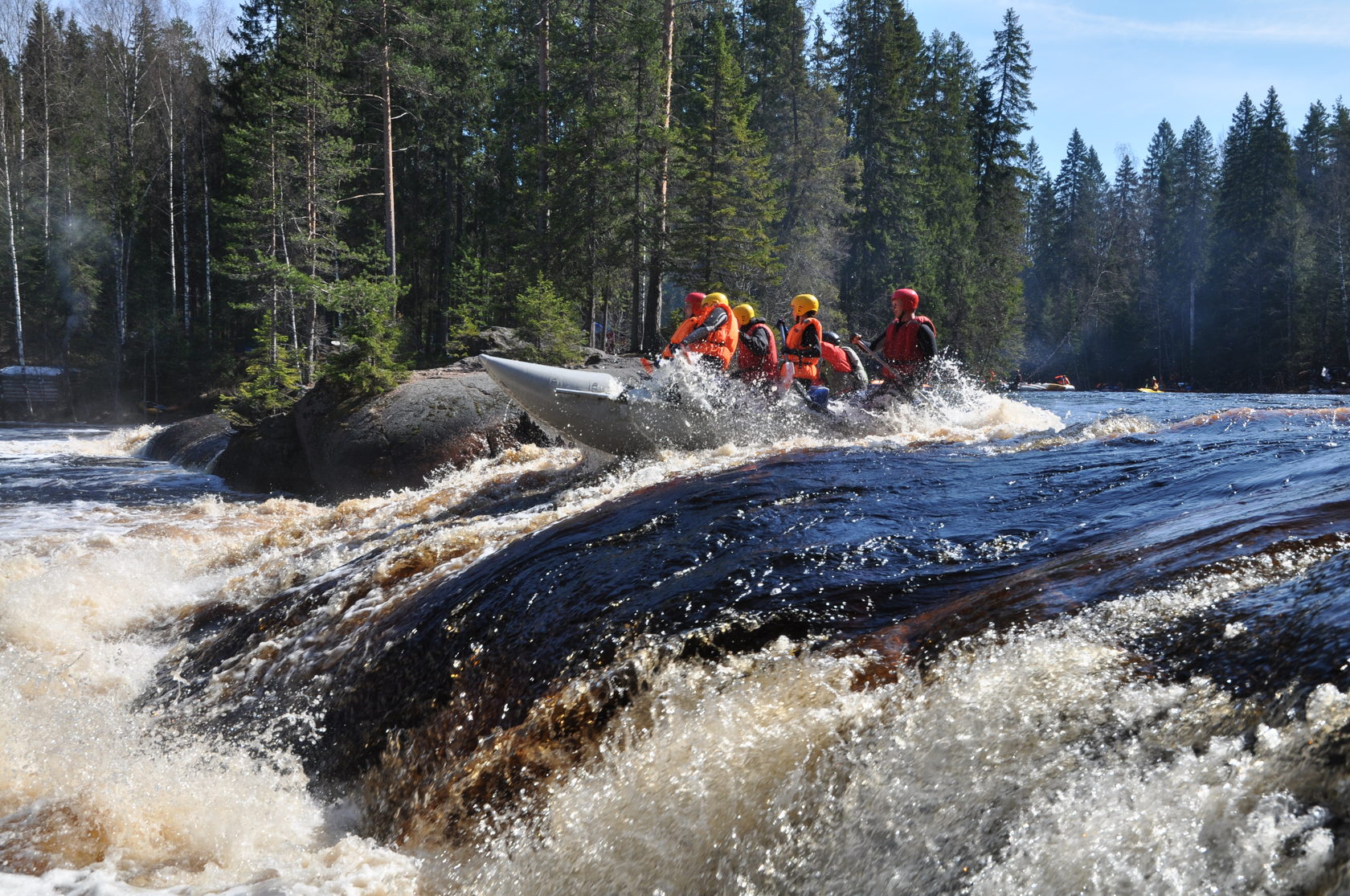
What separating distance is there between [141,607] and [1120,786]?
6.85 metres

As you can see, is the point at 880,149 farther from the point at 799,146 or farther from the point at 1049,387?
the point at 1049,387

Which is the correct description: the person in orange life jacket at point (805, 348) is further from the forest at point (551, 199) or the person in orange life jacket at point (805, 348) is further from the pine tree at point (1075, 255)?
the pine tree at point (1075, 255)

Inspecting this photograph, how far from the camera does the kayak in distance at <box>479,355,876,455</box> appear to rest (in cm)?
897

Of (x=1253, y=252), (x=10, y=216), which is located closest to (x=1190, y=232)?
(x=1253, y=252)

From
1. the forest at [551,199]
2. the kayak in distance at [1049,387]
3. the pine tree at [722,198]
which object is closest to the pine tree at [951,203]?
the forest at [551,199]

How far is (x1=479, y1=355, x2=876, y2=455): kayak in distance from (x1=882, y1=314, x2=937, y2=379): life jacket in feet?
5.02

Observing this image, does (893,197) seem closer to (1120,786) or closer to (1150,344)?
(1150,344)

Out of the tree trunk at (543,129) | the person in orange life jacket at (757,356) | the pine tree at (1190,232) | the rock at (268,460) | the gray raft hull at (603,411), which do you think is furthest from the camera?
the pine tree at (1190,232)

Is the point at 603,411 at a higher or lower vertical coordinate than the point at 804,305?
lower

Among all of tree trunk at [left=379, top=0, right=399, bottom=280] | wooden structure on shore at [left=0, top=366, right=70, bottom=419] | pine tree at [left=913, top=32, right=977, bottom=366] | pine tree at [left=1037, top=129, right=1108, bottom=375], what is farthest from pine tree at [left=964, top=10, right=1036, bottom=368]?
wooden structure on shore at [left=0, top=366, right=70, bottom=419]

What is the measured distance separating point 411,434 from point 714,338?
15.7 feet

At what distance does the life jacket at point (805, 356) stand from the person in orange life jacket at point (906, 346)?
1.87 feet

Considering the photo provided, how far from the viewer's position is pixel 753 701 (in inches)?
123

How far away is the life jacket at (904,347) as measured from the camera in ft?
35.4
